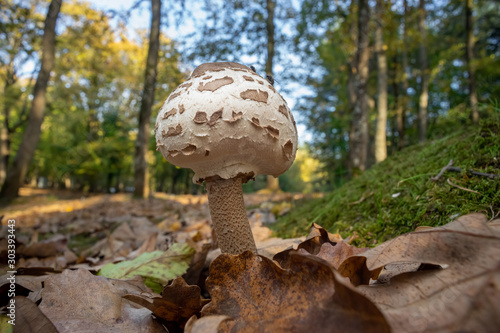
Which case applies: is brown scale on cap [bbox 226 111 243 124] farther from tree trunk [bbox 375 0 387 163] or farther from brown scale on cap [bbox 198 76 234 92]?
tree trunk [bbox 375 0 387 163]

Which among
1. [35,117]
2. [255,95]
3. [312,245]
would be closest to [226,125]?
[255,95]

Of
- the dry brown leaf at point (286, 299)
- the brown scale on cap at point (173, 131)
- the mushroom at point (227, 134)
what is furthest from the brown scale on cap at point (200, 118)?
the dry brown leaf at point (286, 299)

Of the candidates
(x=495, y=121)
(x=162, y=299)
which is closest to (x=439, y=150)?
(x=495, y=121)

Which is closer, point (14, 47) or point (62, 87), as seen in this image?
point (14, 47)

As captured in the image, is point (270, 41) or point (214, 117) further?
point (270, 41)

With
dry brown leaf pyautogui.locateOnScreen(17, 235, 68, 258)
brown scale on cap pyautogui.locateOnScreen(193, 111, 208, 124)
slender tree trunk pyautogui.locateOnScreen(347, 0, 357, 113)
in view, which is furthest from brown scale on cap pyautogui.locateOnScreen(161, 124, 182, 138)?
slender tree trunk pyautogui.locateOnScreen(347, 0, 357, 113)

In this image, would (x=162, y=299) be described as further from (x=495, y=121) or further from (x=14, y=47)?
(x=14, y=47)

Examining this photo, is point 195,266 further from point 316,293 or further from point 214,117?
point 316,293

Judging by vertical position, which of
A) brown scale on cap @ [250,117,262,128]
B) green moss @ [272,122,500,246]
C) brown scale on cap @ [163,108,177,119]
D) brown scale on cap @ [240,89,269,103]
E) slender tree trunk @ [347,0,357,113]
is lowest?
green moss @ [272,122,500,246]
